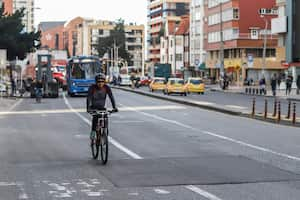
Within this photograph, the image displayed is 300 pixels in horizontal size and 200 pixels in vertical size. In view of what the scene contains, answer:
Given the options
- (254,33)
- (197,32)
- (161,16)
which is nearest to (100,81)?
(254,33)

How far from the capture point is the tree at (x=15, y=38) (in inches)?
2741

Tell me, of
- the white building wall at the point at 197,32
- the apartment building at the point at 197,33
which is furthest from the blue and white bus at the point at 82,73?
the white building wall at the point at 197,32

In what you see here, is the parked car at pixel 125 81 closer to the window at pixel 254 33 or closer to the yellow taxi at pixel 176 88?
the window at pixel 254 33

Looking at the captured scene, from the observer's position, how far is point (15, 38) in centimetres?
7169

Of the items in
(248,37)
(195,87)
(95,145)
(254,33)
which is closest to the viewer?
(95,145)

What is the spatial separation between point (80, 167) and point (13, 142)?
6.02 m

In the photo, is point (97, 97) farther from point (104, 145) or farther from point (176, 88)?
point (176, 88)

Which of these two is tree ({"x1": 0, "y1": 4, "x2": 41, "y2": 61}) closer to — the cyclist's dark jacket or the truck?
the truck

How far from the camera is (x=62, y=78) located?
7494 centimetres

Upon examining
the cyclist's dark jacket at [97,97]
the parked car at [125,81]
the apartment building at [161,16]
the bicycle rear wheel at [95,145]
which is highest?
the apartment building at [161,16]

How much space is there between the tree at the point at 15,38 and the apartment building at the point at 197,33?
57.8 m

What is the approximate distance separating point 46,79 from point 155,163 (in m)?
40.1

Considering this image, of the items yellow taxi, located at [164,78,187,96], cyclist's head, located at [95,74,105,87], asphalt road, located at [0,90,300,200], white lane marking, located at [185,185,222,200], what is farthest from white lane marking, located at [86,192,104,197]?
yellow taxi, located at [164,78,187,96]

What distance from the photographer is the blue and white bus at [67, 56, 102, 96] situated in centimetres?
5478
